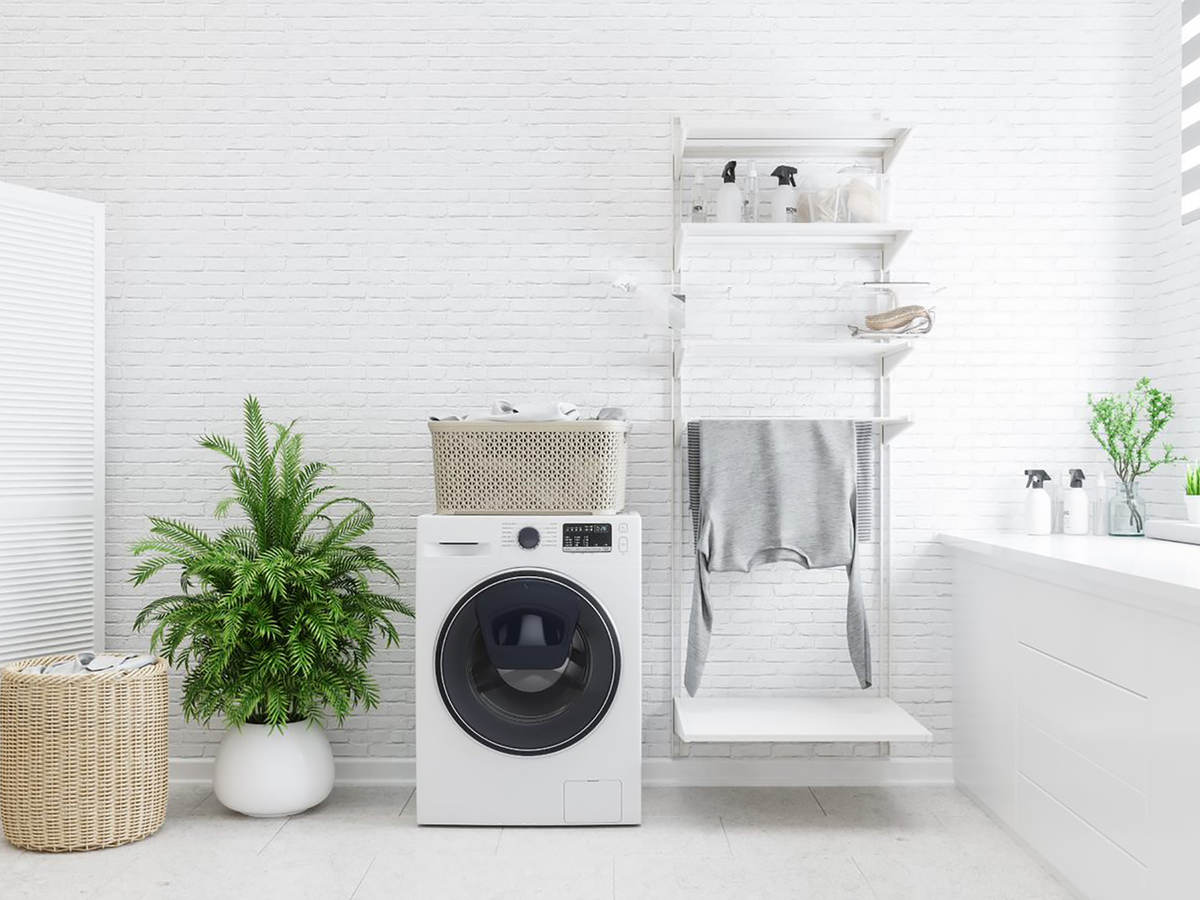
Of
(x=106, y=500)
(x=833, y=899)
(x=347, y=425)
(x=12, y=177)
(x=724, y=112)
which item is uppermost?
(x=724, y=112)

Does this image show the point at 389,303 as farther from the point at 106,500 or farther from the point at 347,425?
the point at 106,500

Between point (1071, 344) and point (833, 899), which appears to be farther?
point (1071, 344)

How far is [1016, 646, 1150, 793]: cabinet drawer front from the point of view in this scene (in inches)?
78.1

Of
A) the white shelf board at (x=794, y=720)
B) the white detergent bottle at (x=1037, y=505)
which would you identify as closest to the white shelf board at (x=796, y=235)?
the white detergent bottle at (x=1037, y=505)

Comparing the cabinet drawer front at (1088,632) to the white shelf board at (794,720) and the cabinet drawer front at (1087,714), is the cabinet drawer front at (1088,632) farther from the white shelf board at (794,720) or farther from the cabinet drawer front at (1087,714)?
the white shelf board at (794,720)

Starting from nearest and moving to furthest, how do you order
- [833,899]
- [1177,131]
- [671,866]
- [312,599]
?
[833,899] < [671,866] < [312,599] < [1177,131]

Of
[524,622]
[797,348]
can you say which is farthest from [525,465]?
[797,348]

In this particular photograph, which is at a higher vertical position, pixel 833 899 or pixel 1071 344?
pixel 1071 344

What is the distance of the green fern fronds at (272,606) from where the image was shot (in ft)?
8.73

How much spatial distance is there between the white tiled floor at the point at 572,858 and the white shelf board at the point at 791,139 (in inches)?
78.5

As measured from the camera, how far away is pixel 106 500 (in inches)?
123

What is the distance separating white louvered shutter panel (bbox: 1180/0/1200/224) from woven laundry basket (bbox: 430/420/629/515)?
1916 millimetres

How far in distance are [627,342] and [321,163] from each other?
114cm

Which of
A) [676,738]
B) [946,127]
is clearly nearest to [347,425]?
[676,738]
